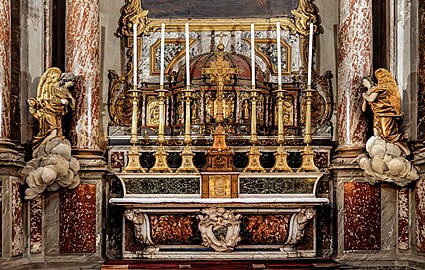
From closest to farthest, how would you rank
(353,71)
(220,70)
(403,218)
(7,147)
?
1. (7,147)
2. (403,218)
3. (353,71)
4. (220,70)

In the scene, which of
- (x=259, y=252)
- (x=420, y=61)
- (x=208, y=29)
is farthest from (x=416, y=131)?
(x=208, y=29)

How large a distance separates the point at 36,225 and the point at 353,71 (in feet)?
14.3

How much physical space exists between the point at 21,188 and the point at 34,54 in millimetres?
1763

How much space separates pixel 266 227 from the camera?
10.3 meters

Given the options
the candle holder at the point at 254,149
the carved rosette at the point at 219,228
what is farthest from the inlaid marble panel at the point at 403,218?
the carved rosette at the point at 219,228

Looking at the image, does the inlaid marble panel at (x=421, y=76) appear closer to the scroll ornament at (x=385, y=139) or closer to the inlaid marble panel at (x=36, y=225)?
the scroll ornament at (x=385, y=139)

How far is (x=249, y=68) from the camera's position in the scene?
37.6 ft

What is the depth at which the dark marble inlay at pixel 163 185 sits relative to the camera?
10352 mm

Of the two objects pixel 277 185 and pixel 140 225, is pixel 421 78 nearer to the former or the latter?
pixel 277 185

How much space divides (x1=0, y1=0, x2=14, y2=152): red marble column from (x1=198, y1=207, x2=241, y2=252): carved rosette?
7.93 ft

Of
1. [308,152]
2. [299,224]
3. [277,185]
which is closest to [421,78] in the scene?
[308,152]

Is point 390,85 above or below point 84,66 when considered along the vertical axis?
below

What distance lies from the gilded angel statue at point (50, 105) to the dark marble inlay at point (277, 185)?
2.31 metres

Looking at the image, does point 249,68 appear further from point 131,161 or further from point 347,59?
point 131,161
